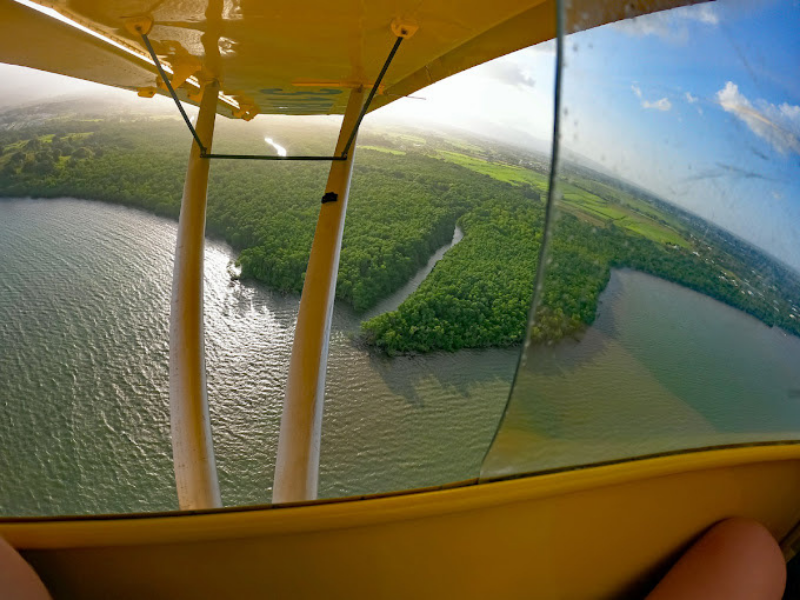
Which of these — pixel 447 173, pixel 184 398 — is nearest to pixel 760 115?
pixel 184 398

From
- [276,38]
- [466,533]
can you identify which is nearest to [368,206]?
[276,38]

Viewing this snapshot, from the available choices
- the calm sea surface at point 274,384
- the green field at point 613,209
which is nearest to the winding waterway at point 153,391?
the calm sea surface at point 274,384

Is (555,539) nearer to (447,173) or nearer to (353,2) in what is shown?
(353,2)

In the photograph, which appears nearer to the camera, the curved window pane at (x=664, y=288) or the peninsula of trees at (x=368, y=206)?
the curved window pane at (x=664, y=288)

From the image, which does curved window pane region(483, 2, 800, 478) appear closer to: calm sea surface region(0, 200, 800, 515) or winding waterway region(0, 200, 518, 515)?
calm sea surface region(0, 200, 800, 515)

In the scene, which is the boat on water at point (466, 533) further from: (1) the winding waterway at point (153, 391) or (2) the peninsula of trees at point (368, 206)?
(1) the winding waterway at point (153, 391)

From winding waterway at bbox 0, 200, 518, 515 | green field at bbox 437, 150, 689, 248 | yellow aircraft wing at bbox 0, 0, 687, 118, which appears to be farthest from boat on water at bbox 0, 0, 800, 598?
winding waterway at bbox 0, 200, 518, 515

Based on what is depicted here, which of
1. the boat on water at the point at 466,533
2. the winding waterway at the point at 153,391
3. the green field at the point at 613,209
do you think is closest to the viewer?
the green field at the point at 613,209

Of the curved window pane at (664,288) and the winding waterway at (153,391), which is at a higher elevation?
the curved window pane at (664,288)

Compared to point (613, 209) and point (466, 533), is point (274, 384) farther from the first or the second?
point (613, 209)
